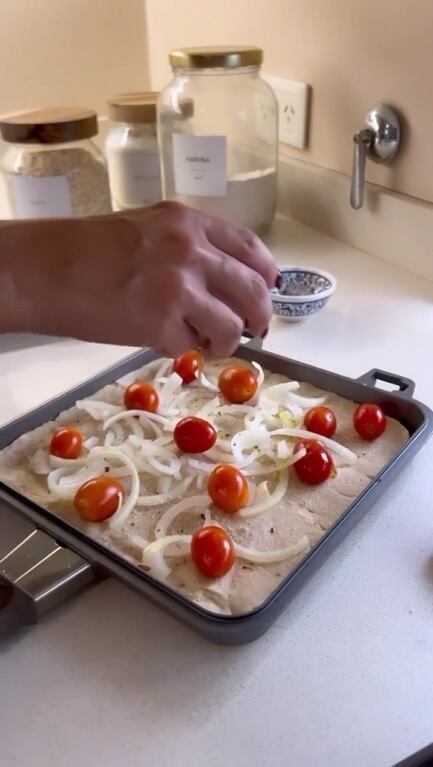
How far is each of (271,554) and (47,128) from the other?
28.5 inches

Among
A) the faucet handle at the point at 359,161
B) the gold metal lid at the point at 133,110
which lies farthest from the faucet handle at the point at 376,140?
the gold metal lid at the point at 133,110

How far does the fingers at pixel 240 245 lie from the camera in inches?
19.9

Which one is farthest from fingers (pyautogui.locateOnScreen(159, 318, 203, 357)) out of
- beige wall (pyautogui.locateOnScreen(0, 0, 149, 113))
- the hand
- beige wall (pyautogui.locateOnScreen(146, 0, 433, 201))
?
beige wall (pyautogui.locateOnScreen(0, 0, 149, 113))

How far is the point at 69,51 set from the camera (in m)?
1.30

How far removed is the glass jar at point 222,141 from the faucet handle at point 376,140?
0.54ft

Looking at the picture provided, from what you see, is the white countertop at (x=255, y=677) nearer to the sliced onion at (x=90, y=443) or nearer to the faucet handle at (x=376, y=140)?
the sliced onion at (x=90, y=443)

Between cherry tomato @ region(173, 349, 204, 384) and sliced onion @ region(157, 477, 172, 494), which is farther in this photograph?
cherry tomato @ region(173, 349, 204, 384)

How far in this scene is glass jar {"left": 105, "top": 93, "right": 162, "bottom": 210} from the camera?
45.3 inches

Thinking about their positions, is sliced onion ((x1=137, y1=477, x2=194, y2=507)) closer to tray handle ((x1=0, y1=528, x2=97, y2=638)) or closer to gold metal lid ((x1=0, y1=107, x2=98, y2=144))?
tray handle ((x1=0, y1=528, x2=97, y2=638))

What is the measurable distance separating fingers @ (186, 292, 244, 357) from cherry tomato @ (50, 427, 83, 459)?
203 millimetres

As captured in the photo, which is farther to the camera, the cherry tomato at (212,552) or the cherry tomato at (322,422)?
the cherry tomato at (322,422)

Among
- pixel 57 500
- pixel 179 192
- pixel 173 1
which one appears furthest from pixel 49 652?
pixel 173 1

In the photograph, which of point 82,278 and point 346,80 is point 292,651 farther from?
point 346,80

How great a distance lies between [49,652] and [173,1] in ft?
3.86
